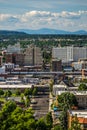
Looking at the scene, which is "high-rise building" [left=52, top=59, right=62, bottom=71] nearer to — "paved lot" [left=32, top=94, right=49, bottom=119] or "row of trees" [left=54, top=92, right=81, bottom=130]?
"paved lot" [left=32, top=94, right=49, bottom=119]

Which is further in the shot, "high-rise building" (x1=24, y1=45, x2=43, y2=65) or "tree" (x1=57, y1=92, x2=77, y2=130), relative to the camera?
"high-rise building" (x1=24, y1=45, x2=43, y2=65)

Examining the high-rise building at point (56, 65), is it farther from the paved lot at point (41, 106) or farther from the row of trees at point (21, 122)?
the row of trees at point (21, 122)

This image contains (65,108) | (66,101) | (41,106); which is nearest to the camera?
(65,108)

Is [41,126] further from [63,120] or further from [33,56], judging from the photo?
[33,56]

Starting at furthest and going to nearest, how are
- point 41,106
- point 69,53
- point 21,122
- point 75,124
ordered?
point 69,53 < point 41,106 < point 21,122 < point 75,124

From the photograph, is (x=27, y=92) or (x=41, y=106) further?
(x=27, y=92)

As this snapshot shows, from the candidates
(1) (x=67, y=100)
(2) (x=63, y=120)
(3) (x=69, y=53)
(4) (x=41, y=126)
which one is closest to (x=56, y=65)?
(3) (x=69, y=53)

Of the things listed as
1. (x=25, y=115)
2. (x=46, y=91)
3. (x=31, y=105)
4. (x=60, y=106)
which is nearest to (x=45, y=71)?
(x=46, y=91)

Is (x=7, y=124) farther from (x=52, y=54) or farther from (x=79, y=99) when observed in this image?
(x=52, y=54)

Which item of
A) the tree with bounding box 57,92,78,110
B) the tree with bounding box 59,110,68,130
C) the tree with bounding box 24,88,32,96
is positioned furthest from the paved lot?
the tree with bounding box 59,110,68,130
